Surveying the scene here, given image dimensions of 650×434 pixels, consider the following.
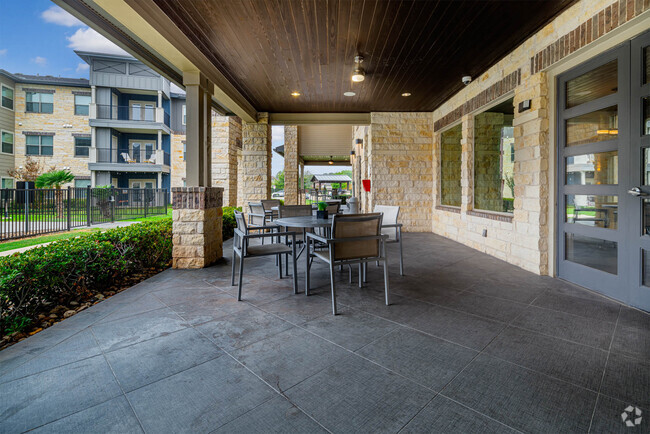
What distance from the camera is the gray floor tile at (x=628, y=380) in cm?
144

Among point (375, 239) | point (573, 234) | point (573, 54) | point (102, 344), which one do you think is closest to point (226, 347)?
point (102, 344)

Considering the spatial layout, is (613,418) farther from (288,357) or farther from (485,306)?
(288,357)

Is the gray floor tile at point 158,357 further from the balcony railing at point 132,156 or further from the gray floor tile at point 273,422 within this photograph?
the balcony railing at point 132,156

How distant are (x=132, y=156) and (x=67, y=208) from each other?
8.78 metres

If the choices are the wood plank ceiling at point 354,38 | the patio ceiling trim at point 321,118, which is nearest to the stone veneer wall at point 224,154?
the patio ceiling trim at point 321,118

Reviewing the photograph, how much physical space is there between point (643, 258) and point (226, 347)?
343 cm

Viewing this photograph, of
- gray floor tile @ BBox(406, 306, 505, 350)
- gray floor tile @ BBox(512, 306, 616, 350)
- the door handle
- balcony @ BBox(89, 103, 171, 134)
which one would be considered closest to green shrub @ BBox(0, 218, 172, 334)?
gray floor tile @ BBox(406, 306, 505, 350)

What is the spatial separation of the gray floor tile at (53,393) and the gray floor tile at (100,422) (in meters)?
0.05

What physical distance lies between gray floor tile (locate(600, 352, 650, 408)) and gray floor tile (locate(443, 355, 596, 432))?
14cm

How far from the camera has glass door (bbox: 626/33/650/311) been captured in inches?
97.8

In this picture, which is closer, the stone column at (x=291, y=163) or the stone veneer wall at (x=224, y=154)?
the stone veneer wall at (x=224, y=154)

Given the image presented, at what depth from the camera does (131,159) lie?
531 inches

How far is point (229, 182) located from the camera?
758 cm

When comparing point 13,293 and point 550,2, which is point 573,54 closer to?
point 550,2
